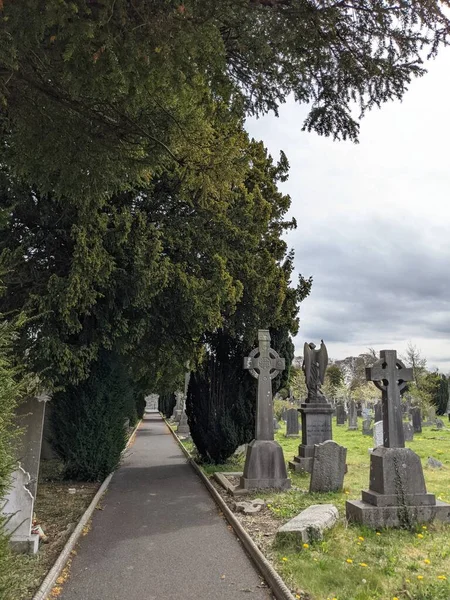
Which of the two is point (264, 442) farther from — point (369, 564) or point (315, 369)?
point (369, 564)

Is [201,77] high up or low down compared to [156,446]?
up

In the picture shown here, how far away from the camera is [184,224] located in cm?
1095

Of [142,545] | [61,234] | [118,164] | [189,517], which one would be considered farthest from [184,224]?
[142,545]

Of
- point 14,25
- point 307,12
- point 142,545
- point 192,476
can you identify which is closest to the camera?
point 14,25

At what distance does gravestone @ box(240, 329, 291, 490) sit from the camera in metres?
9.48

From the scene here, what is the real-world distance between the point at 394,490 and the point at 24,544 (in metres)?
4.92

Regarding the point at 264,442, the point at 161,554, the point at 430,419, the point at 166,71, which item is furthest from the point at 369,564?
the point at 430,419

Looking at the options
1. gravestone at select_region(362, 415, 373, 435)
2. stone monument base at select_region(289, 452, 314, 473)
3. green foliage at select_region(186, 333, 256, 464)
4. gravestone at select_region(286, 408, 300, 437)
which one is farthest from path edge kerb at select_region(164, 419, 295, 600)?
gravestone at select_region(362, 415, 373, 435)

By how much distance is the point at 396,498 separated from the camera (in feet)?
22.3

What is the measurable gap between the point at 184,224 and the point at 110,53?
23.5 feet

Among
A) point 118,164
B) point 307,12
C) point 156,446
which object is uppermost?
point 307,12

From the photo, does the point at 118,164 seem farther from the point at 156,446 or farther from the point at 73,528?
the point at 156,446

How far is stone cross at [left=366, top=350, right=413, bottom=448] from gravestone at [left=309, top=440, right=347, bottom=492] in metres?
1.83

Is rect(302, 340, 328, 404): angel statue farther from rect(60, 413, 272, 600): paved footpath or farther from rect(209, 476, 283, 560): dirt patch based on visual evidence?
rect(209, 476, 283, 560): dirt patch
